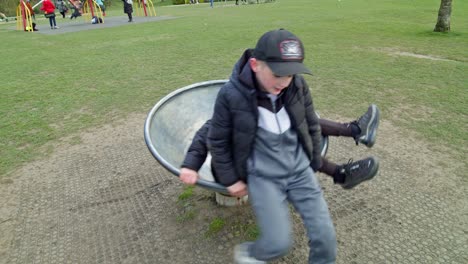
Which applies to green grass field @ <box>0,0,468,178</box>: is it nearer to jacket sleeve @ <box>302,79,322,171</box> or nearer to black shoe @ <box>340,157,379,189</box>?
black shoe @ <box>340,157,379,189</box>

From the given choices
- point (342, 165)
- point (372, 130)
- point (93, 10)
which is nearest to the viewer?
point (342, 165)

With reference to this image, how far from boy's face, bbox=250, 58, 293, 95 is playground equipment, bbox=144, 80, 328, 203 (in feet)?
2.43

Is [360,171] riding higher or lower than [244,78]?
lower

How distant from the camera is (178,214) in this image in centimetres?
257

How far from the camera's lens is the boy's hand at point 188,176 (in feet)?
6.29

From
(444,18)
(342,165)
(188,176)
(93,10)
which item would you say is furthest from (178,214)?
(93,10)

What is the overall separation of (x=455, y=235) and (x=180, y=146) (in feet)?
6.39

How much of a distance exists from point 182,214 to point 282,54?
1427mm

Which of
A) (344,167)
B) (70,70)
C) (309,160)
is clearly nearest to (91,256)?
(309,160)

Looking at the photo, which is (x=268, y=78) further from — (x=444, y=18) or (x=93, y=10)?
(x=93, y=10)

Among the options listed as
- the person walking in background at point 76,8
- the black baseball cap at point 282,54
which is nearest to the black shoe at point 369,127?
the black baseball cap at point 282,54

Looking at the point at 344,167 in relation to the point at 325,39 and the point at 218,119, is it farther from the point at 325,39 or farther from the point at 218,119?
the point at 325,39

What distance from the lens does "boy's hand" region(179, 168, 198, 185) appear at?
1.92 metres

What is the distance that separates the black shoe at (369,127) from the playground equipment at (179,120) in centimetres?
27
